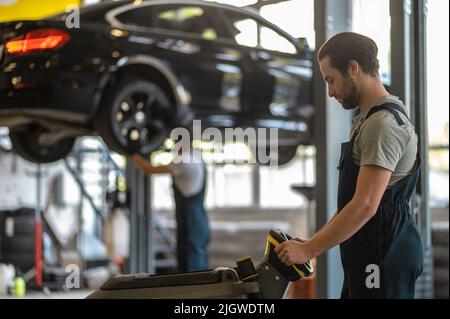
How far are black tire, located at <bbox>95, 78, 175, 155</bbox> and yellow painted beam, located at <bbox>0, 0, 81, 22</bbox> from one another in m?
2.74

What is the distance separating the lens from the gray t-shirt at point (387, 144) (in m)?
1.90

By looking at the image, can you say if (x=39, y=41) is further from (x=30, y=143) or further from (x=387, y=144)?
(x=387, y=144)

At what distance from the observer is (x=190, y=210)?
496cm

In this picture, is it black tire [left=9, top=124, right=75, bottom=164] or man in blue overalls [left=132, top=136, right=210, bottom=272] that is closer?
man in blue overalls [left=132, top=136, right=210, bottom=272]

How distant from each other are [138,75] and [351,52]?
3147 mm

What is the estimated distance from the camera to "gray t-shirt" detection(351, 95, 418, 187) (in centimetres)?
190

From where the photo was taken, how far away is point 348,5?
374 centimetres

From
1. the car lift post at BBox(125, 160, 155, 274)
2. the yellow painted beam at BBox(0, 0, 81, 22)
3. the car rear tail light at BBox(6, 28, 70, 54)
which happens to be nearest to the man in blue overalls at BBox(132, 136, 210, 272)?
the car rear tail light at BBox(6, 28, 70, 54)

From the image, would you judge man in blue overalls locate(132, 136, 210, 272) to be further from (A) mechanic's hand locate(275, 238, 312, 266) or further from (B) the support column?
(A) mechanic's hand locate(275, 238, 312, 266)

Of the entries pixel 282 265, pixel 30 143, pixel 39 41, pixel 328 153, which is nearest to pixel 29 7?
pixel 30 143

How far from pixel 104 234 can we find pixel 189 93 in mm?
3816
